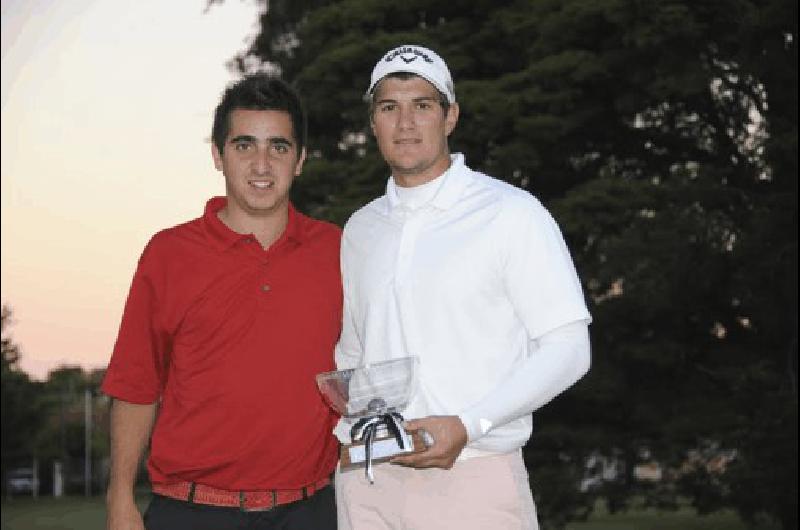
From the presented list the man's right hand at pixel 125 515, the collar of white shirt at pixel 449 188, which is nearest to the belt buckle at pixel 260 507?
the man's right hand at pixel 125 515

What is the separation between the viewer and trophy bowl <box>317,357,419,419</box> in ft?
13.2

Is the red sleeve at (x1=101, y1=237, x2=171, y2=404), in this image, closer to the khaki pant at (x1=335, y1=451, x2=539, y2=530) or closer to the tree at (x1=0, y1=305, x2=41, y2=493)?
the khaki pant at (x1=335, y1=451, x2=539, y2=530)

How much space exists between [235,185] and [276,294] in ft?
1.45

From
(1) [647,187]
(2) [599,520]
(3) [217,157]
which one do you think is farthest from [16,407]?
(3) [217,157]

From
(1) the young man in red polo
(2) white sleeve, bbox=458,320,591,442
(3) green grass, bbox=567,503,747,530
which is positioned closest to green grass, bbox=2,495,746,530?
(3) green grass, bbox=567,503,747,530

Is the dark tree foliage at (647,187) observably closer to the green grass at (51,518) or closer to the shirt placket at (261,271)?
the shirt placket at (261,271)

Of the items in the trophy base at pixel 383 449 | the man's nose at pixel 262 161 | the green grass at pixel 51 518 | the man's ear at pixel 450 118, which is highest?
the man's ear at pixel 450 118

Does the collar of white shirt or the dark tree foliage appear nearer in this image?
the collar of white shirt

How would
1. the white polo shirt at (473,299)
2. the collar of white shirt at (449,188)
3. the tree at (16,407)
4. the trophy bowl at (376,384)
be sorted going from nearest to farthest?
the trophy bowl at (376,384) → the white polo shirt at (473,299) → the collar of white shirt at (449,188) → the tree at (16,407)

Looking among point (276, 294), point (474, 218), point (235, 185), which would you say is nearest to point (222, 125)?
point (235, 185)

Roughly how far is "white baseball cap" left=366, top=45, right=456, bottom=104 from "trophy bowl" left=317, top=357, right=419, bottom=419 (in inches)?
38.1

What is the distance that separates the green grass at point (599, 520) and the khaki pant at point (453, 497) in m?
18.1

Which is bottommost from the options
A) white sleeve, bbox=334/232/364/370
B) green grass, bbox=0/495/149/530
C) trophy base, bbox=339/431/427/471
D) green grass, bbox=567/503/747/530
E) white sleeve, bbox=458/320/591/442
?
green grass, bbox=567/503/747/530

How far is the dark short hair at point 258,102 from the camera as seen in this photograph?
4.73 metres
